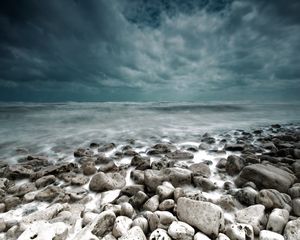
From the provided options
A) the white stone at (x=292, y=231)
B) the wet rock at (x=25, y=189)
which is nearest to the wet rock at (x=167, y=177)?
the white stone at (x=292, y=231)

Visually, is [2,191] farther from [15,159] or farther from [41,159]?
[15,159]

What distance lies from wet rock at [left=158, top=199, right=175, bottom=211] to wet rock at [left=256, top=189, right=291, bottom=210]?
1191mm

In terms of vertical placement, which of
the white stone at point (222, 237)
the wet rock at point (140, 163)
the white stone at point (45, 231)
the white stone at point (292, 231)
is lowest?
the wet rock at point (140, 163)

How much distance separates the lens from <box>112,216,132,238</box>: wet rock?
6.14ft

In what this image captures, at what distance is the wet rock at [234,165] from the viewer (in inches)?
135

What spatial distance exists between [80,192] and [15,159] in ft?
11.2

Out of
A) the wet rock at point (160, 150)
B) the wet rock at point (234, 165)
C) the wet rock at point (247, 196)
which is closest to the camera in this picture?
the wet rock at point (247, 196)

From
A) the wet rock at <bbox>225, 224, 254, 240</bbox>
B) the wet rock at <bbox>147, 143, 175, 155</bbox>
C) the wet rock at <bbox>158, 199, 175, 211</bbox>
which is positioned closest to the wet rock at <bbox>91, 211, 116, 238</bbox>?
the wet rock at <bbox>158, 199, 175, 211</bbox>

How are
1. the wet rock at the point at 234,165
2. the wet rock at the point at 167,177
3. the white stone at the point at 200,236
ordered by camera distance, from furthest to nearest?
1. the wet rock at the point at 234,165
2. the wet rock at the point at 167,177
3. the white stone at the point at 200,236

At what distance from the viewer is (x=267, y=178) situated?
9.03ft

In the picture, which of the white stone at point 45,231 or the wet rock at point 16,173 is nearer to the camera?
the white stone at point 45,231

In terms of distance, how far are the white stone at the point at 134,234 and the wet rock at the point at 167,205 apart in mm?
464

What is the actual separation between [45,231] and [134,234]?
0.93 meters

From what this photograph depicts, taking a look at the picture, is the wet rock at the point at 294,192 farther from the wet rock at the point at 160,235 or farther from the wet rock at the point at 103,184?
the wet rock at the point at 103,184
